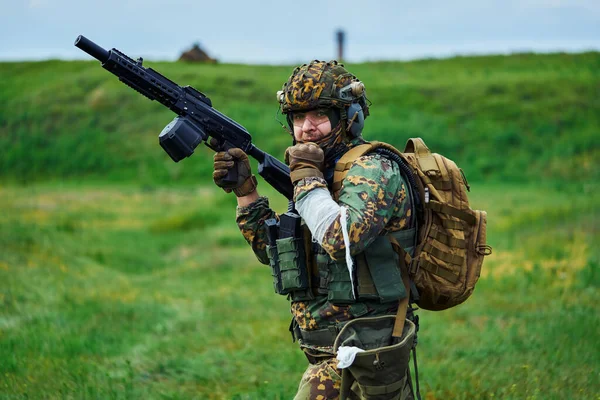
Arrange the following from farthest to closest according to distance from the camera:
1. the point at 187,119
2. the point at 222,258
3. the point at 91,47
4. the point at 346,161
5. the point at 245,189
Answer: the point at 222,258 → the point at 187,119 → the point at 91,47 → the point at 245,189 → the point at 346,161

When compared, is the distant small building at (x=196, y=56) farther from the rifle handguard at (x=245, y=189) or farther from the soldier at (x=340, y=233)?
the soldier at (x=340, y=233)

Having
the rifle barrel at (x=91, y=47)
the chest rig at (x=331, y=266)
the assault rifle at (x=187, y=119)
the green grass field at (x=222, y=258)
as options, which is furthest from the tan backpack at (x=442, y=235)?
the green grass field at (x=222, y=258)

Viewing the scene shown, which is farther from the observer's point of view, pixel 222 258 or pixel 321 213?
pixel 222 258

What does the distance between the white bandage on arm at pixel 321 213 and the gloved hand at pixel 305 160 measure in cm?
13

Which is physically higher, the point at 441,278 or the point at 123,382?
the point at 441,278

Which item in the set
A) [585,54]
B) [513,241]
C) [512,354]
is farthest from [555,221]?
[585,54]

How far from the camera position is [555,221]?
15.6 m

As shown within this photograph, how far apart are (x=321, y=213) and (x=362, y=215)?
0.20 meters

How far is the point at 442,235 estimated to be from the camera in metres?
4.44

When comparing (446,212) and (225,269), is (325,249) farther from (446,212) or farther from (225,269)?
(225,269)

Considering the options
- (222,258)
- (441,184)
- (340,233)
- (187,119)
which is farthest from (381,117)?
(340,233)

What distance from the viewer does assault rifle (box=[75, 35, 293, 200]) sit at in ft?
17.0

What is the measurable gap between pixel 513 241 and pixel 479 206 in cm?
483

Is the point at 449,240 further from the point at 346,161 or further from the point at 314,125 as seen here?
the point at 314,125
